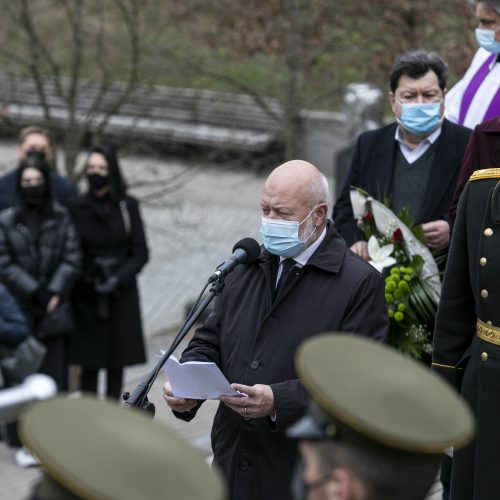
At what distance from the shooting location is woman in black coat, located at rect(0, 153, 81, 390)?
8297mm

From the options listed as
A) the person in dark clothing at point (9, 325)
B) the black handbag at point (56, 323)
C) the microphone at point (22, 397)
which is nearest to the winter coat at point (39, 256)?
the black handbag at point (56, 323)

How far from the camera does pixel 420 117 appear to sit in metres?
5.83

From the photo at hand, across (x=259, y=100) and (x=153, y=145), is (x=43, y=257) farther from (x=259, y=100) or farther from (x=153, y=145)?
(x=153, y=145)

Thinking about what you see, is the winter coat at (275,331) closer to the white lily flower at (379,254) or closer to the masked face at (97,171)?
the white lily flower at (379,254)

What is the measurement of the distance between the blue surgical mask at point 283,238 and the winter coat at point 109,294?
410cm

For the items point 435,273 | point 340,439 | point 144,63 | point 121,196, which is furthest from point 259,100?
point 340,439

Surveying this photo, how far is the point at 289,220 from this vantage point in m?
4.65

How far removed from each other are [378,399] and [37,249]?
238 inches

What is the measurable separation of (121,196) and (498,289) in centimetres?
463

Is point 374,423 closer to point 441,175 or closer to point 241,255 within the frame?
point 241,255

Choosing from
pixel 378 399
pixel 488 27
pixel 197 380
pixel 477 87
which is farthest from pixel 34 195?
pixel 378 399

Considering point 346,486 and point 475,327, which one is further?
point 475,327

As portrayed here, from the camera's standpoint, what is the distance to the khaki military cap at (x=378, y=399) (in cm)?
255

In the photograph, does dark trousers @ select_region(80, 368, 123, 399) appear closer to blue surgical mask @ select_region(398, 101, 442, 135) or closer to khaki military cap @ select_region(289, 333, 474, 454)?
blue surgical mask @ select_region(398, 101, 442, 135)
